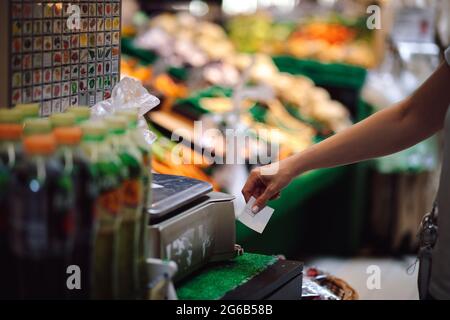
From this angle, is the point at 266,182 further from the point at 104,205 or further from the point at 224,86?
the point at 224,86

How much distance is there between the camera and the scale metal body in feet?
5.60

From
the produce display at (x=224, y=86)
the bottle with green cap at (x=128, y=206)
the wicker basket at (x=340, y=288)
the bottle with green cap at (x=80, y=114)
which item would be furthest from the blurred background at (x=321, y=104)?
the bottle with green cap at (x=128, y=206)

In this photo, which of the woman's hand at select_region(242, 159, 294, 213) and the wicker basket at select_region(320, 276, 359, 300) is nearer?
the woman's hand at select_region(242, 159, 294, 213)

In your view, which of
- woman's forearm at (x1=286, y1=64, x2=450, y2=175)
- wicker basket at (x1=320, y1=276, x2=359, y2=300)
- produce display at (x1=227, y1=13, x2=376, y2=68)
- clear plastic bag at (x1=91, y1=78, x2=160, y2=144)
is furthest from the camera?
produce display at (x1=227, y1=13, x2=376, y2=68)

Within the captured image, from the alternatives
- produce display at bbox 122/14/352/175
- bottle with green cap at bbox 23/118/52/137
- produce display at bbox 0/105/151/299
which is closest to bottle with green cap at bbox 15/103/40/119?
produce display at bbox 0/105/151/299

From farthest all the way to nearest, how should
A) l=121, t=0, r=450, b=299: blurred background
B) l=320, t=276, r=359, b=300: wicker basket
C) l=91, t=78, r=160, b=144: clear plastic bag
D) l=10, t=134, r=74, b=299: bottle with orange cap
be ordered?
l=121, t=0, r=450, b=299: blurred background, l=320, t=276, r=359, b=300: wicker basket, l=91, t=78, r=160, b=144: clear plastic bag, l=10, t=134, r=74, b=299: bottle with orange cap

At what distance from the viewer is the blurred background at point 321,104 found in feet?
16.0

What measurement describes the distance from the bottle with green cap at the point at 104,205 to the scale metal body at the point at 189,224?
0.50 ft

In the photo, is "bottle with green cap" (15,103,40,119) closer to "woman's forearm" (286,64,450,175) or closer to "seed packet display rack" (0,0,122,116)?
"seed packet display rack" (0,0,122,116)

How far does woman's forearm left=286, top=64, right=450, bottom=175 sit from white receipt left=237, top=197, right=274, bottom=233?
0.14m

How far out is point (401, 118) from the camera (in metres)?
2.11

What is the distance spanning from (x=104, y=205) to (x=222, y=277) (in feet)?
1.89

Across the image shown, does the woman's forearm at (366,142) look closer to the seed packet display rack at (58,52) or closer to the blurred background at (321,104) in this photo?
the seed packet display rack at (58,52)
